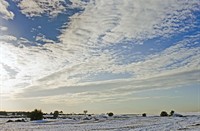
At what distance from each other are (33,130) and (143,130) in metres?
12.0

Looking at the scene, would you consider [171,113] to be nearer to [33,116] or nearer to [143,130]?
[33,116]

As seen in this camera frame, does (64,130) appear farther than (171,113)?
No

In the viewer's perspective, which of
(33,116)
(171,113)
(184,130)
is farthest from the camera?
(171,113)

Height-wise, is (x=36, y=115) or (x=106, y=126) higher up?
(x=36, y=115)

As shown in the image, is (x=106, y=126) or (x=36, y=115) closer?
(x=106, y=126)

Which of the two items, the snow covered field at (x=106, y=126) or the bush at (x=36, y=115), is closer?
the snow covered field at (x=106, y=126)

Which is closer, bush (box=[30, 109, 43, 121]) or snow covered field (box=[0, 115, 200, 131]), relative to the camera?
snow covered field (box=[0, 115, 200, 131])

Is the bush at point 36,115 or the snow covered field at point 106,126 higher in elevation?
the bush at point 36,115

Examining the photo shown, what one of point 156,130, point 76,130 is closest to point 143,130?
point 156,130

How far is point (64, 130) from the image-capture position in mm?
37531

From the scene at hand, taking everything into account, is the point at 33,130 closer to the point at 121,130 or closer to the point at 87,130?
the point at 87,130

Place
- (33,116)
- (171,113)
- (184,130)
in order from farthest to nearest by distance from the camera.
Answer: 1. (171,113)
2. (33,116)
3. (184,130)

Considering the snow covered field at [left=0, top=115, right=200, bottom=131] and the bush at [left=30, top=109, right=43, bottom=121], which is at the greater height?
the bush at [left=30, top=109, right=43, bottom=121]

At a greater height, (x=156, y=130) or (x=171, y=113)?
(x=171, y=113)
